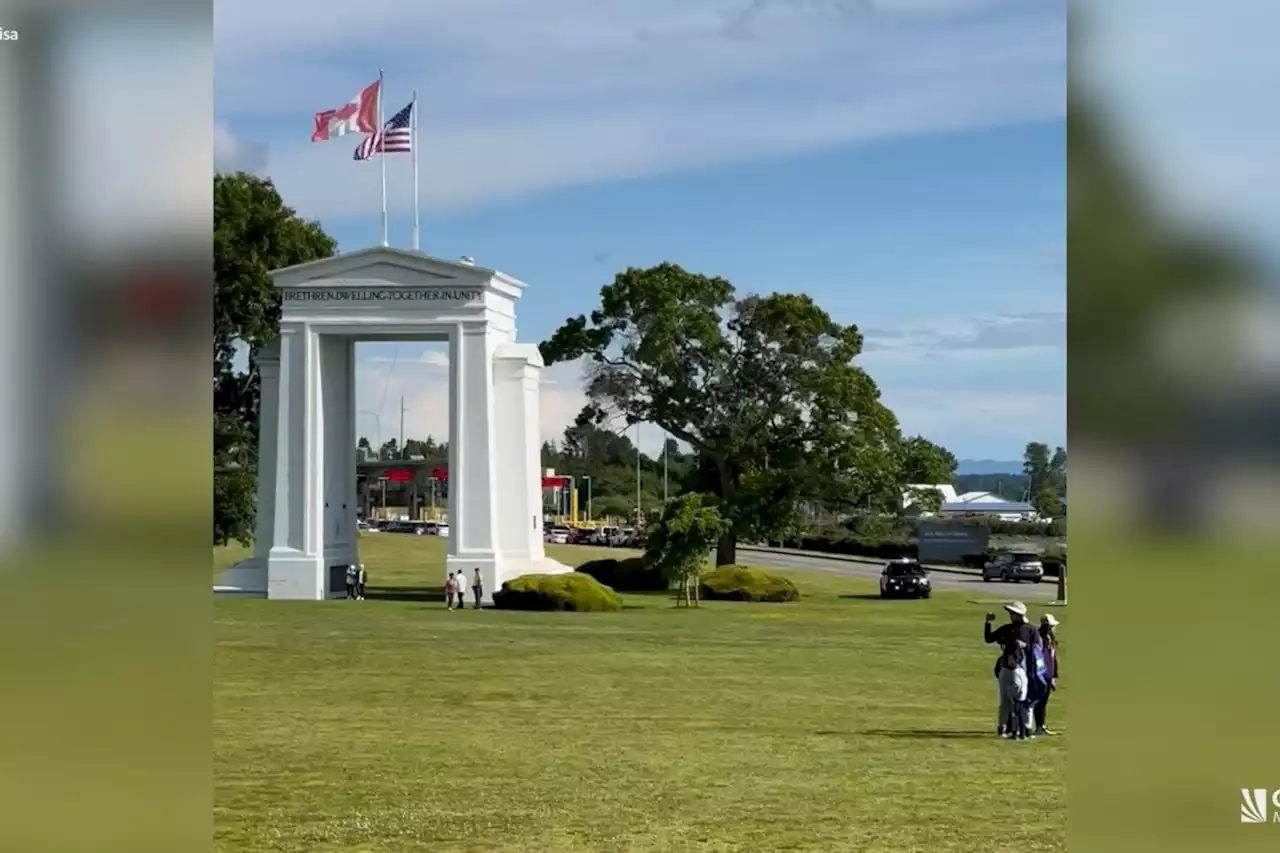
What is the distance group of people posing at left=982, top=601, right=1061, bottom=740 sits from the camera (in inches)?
588

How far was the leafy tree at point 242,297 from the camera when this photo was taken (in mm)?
45500

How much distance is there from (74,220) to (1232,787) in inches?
191

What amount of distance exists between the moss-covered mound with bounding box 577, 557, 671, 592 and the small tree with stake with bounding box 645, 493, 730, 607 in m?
4.05

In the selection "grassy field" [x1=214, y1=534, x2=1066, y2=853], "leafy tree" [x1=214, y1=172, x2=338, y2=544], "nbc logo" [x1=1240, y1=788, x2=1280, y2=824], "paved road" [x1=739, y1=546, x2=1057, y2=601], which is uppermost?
"leafy tree" [x1=214, y1=172, x2=338, y2=544]

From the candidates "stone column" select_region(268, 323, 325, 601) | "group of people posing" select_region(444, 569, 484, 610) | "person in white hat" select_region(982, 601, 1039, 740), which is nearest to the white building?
"group of people posing" select_region(444, 569, 484, 610)

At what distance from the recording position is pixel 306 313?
38000 mm

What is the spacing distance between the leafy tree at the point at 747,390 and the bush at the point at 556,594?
748cm

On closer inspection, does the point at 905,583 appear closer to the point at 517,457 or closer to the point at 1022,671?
the point at 517,457

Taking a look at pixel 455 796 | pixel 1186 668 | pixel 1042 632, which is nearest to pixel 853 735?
pixel 1042 632

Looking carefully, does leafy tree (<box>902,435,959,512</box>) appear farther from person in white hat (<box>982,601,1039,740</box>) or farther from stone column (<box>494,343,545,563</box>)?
person in white hat (<box>982,601,1039,740</box>)

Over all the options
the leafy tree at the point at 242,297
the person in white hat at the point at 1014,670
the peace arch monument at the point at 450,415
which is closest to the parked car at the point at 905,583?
the peace arch monument at the point at 450,415

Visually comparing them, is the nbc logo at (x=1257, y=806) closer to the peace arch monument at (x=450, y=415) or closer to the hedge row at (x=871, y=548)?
the peace arch monument at (x=450, y=415)

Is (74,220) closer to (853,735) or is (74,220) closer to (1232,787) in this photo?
(1232,787)

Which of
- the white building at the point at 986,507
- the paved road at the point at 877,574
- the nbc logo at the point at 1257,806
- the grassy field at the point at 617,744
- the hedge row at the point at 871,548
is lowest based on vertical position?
the paved road at the point at 877,574
